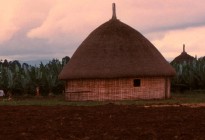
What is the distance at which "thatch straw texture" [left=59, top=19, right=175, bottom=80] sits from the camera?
A: 28719 millimetres

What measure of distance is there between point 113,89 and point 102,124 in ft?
46.0

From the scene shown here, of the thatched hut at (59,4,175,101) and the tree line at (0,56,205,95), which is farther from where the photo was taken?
the tree line at (0,56,205,95)

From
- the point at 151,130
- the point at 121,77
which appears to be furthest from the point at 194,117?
the point at 121,77

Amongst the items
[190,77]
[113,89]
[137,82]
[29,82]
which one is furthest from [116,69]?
[190,77]

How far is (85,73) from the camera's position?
29.0m

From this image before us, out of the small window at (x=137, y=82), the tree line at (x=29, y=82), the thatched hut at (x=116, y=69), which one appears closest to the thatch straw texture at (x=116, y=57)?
the thatched hut at (x=116, y=69)

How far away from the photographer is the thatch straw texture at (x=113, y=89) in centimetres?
2872

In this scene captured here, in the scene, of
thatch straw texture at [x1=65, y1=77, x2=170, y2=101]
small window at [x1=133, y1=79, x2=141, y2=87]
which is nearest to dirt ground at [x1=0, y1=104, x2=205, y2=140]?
thatch straw texture at [x1=65, y1=77, x2=170, y2=101]

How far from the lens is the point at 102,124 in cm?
1470

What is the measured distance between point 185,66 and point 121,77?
465 inches

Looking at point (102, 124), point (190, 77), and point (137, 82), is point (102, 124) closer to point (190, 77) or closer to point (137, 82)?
point (137, 82)

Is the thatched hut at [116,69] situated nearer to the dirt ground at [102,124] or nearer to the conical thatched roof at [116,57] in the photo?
the conical thatched roof at [116,57]

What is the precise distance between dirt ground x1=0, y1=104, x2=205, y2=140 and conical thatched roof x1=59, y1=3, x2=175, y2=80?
377 inches

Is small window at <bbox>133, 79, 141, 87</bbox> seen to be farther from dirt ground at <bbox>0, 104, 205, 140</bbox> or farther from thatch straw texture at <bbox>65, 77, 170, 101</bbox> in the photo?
dirt ground at <bbox>0, 104, 205, 140</bbox>
